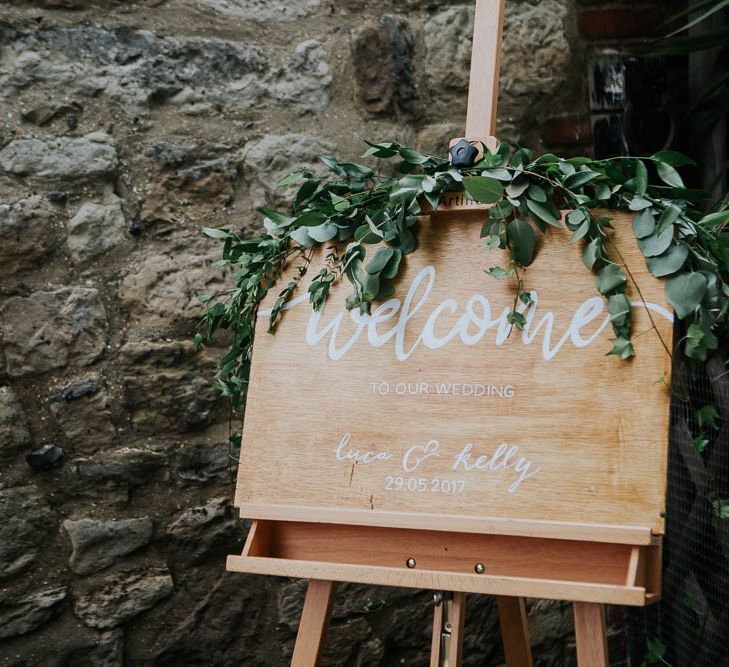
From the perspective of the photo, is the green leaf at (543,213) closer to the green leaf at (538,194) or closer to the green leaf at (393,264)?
the green leaf at (538,194)

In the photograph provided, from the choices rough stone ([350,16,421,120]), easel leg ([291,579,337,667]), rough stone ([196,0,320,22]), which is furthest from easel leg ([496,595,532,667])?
rough stone ([196,0,320,22])

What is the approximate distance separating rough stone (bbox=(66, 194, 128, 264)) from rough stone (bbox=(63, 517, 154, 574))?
52cm

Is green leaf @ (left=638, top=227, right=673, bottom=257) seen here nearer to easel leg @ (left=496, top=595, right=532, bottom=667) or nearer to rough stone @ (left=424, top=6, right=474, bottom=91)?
easel leg @ (left=496, top=595, right=532, bottom=667)

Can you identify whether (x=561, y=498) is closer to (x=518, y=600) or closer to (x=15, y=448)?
(x=518, y=600)

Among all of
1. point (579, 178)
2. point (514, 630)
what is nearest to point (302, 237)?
point (579, 178)

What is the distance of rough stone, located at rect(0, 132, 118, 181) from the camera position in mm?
1633

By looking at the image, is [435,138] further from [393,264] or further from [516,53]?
[393,264]

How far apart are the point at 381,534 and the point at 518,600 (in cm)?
35

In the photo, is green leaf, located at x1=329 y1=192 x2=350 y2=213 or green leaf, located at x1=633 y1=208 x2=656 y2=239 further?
green leaf, located at x1=329 y1=192 x2=350 y2=213

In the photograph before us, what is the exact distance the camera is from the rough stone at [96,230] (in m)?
1.68

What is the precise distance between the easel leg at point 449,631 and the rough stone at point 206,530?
65 cm

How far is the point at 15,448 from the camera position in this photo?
1622 millimetres

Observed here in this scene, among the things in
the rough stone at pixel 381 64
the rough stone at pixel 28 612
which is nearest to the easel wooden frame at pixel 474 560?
the rough stone at pixel 381 64

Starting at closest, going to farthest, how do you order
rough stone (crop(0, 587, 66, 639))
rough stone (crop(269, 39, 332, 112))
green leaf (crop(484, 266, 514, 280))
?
green leaf (crop(484, 266, 514, 280)), rough stone (crop(0, 587, 66, 639)), rough stone (crop(269, 39, 332, 112))
